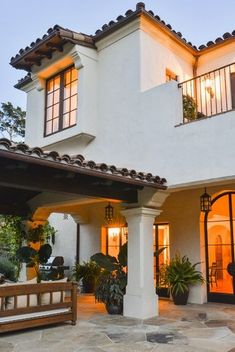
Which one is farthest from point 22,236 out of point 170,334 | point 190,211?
point 170,334

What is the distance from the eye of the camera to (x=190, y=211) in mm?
11219

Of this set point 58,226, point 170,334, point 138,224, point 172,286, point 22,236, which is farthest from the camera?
point 58,226

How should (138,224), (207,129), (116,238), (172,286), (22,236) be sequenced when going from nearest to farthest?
(207,129) < (138,224) < (172,286) < (22,236) < (116,238)

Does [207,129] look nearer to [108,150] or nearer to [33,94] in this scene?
[108,150]

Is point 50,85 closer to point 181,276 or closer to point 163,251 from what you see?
point 163,251

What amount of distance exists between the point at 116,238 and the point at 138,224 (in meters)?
4.44

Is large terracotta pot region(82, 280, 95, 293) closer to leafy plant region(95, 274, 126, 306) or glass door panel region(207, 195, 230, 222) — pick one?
leafy plant region(95, 274, 126, 306)

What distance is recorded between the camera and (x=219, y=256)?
10805 millimetres

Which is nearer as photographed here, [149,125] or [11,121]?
[149,125]

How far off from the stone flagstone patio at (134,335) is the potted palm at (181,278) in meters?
1.13

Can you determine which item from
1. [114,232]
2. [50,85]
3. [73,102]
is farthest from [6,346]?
[50,85]

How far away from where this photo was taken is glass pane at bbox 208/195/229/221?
35.4 feet

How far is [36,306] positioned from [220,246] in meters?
5.60

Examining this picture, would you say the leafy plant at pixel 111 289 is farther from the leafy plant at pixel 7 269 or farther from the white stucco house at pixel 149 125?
the leafy plant at pixel 7 269
